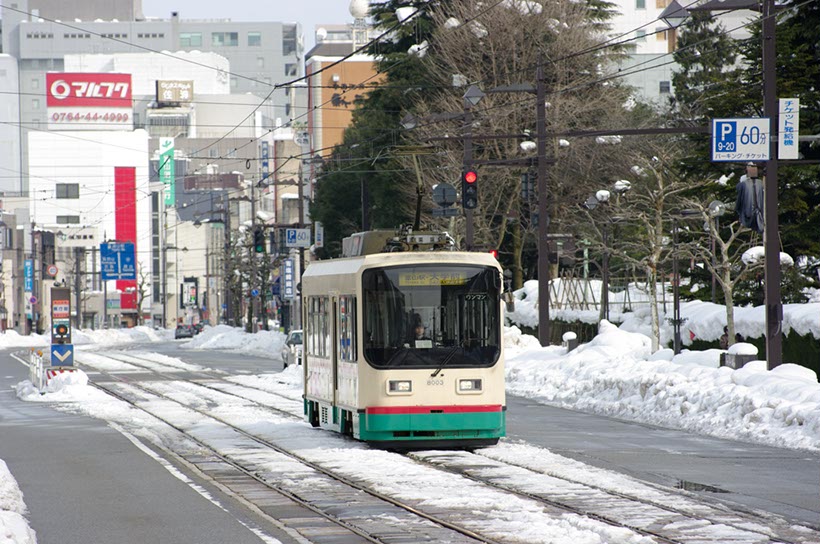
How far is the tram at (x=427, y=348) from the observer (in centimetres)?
1795

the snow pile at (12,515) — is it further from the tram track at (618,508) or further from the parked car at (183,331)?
the parked car at (183,331)

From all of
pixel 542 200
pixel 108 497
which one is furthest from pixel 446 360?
pixel 542 200

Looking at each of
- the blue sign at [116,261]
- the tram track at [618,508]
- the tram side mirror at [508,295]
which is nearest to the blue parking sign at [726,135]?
the tram side mirror at [508,295]

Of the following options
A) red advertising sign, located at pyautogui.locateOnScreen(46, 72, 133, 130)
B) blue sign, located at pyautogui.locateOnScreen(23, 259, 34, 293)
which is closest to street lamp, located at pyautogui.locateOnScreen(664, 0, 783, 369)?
blue sign, located at pyautogui.locateOnScreen(23, 259, 34, 293)

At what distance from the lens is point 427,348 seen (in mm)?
18078

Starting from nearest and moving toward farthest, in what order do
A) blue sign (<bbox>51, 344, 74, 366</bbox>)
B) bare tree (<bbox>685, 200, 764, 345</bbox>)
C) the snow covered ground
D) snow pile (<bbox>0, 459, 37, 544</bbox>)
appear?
snow pile (<bbox>0, 459, 37, 544</bbox>), the snow covered ground, bare tree (<bbox>685, 200, 764, 345</bbox>), blue sign (<bbox>51, 344, 74, 366</bbox>)

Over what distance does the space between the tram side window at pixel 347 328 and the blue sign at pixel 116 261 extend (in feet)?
259

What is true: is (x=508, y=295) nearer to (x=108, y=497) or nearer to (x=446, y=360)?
(x=446, y=360)

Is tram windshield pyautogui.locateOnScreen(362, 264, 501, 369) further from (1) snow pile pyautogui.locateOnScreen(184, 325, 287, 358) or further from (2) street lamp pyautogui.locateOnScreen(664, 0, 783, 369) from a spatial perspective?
(1) snow pile pyautogui.locateOnScreen(184, 325, 287, 358)

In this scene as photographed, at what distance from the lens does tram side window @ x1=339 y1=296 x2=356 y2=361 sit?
60.4ft

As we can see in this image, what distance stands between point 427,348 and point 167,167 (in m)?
157

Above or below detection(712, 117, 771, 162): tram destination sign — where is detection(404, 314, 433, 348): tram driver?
below

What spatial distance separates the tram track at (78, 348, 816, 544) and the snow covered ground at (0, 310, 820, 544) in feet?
6.97

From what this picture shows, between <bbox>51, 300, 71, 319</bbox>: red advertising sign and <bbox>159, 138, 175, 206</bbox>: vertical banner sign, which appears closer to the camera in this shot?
<bbox>51, 300, 71, 319</bbox>: red advertising sign
